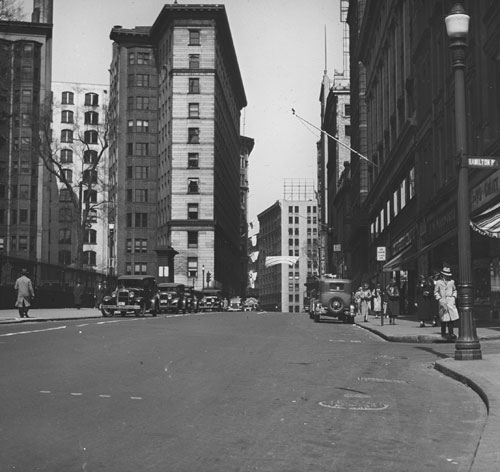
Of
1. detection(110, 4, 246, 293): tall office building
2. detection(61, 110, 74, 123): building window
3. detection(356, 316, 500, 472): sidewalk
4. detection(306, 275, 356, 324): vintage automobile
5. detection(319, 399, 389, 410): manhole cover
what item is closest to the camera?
detection(356, 316, 500, 472): sidewalk

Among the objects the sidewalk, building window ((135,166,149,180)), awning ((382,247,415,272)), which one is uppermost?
building window ((135,166,149,180))

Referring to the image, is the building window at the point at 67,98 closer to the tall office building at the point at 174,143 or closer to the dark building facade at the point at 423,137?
the tall office building at the point at 174,143

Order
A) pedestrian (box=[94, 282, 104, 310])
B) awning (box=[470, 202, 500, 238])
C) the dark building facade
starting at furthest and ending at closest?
pedestrian (box=[94, 282, 104, 310]), the dark building facade, awning (box=[470, 202, 500, 238])

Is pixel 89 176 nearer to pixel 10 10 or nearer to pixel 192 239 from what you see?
pixel 10 10

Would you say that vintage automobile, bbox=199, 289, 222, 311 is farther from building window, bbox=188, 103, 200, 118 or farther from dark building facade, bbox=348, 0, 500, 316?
building window, bbox=188, 103, 200, 118

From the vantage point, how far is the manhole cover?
340 inches

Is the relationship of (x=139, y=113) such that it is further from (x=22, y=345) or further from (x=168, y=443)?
(x=168, y=443)

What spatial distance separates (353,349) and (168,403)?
375 inches

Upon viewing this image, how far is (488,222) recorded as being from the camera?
21.3 m

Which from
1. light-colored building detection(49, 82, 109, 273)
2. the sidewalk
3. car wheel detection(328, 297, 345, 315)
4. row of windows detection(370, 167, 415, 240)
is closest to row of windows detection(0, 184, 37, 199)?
light-colored building detection(49, 82, 109, 273)

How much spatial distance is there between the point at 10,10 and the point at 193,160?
6682 cm

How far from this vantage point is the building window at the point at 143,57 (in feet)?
360

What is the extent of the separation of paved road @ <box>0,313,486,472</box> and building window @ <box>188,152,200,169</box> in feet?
286

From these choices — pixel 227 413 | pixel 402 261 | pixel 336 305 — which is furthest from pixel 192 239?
pixel 227 413
